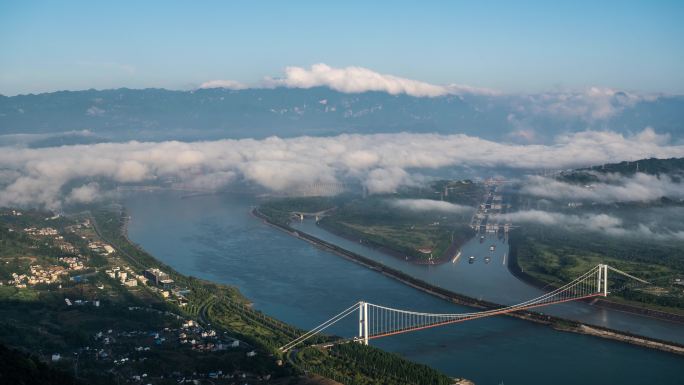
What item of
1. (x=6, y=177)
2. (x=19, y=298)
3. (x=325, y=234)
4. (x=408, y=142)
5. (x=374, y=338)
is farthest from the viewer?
(x=408, y=142)

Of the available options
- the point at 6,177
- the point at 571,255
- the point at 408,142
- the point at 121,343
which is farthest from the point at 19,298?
the point at 408,142

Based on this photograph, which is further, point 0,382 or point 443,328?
point 443,328

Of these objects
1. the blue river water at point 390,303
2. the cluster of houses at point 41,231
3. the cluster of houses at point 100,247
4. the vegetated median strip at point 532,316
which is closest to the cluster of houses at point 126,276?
the blue river water at point 390,303

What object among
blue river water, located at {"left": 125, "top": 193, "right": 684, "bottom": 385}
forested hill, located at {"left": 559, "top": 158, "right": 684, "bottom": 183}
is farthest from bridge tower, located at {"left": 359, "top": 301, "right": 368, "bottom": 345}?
forested hill, located at {"left": 559, "top": 158, "right": 684, "bottom": 183}

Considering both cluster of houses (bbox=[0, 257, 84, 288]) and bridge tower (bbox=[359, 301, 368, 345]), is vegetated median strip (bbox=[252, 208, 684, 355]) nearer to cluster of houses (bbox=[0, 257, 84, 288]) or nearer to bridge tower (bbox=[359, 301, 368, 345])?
bridge tower (bbox=[359, 301, 368, 345])

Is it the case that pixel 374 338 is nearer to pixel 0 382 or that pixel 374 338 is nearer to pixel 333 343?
pixel 333 343

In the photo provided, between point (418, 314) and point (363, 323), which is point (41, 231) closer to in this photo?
point (363, 323)

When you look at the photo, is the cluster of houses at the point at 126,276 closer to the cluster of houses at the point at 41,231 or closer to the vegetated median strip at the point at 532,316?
the cluster of houses at the point at 41,231
